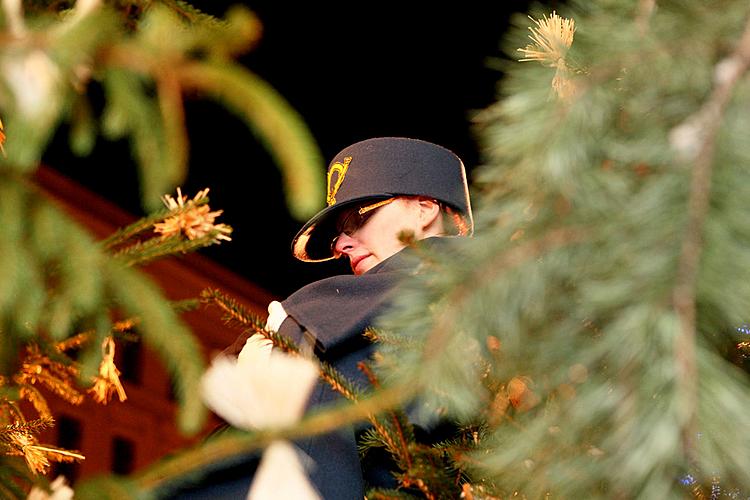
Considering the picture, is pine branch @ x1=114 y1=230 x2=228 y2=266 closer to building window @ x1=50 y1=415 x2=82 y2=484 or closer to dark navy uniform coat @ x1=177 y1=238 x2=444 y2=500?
dark navy uniform coat @ x1=177 y1=238 x2=444 y2=500

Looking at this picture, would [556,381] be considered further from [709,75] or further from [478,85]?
[478,85]

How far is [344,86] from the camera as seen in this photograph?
2.39 metres

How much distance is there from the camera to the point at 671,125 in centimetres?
36

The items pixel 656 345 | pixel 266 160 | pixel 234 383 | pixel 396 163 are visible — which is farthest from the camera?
pixel 266 160

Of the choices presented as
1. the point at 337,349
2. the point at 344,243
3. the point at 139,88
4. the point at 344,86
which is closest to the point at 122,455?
the point at 344,86

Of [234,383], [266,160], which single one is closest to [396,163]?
[234,383]

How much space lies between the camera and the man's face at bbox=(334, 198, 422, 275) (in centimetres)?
112

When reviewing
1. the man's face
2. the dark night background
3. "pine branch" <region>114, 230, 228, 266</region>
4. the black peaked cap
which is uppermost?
"pine branch" <region>114, 230, 228, 266</region>

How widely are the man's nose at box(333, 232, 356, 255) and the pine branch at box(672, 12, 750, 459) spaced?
83 centimetres

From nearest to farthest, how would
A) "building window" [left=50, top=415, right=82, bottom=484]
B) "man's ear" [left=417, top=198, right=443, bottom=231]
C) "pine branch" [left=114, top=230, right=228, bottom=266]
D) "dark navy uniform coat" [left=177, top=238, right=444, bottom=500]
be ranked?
1. "pine branch" [left=114, top=230, right=228, bottom=266]
2. "dark navy uniform coat" [left=177, top=238, right=444, bottom=500]
3. "man's ear" [left=417, top=198, right=443, bottom=231]
4. "building window" [left=50, top=415, right=82, bottom=484]

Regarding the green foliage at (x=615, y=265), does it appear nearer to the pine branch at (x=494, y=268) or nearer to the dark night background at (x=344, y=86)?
the pine branch at (x=494, y=268)

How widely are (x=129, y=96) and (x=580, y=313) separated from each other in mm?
219

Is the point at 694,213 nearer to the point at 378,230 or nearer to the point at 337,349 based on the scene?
the point at 337,349

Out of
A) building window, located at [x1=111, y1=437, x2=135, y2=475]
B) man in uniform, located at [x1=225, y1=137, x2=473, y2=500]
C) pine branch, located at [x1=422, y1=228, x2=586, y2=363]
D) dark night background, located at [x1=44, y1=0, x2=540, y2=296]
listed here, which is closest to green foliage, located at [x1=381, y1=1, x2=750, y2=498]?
pine branch, located at [x1=422, y1=228, x2=586, y2=363]
